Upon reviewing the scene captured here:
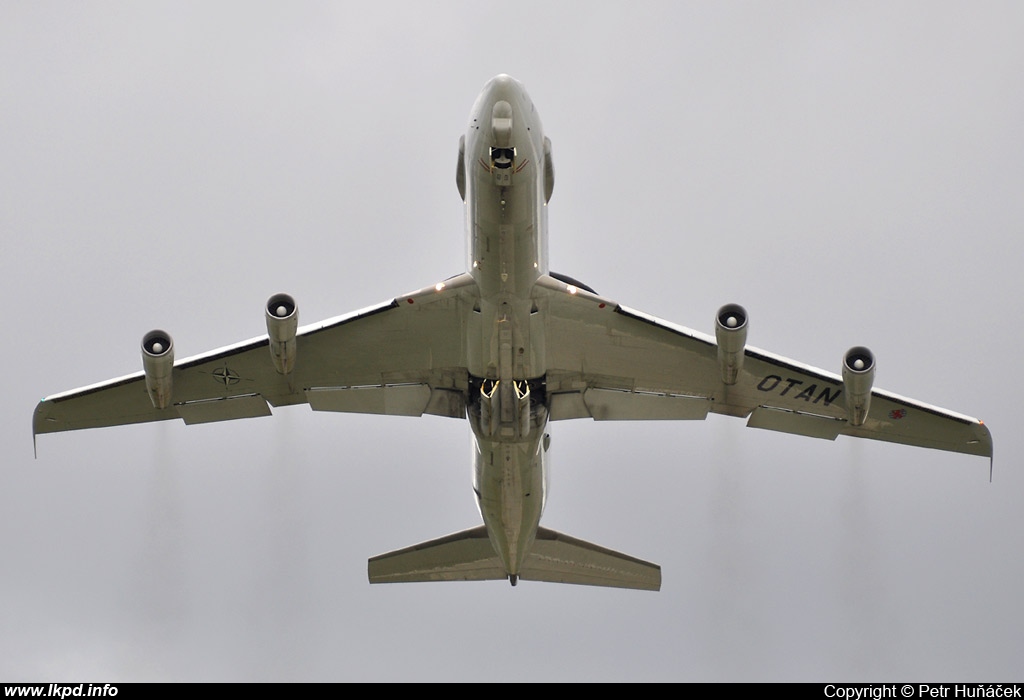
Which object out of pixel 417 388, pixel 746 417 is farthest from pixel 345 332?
pixel 746 417

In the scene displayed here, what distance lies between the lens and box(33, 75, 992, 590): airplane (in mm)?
28281

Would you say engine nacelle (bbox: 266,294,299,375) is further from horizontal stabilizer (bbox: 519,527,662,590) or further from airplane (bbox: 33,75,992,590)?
horizontal stabilizer (bbox: 519,527,662,590)

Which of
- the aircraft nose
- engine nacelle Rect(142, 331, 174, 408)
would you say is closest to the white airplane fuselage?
the aircraft nose

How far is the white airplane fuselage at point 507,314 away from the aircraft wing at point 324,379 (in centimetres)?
132

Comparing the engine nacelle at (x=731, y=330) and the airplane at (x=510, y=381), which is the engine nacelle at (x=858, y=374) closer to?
the airplane at (x=510, y=381)

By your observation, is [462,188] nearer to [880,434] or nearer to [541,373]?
[541,373]

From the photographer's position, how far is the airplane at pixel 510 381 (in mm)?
28281

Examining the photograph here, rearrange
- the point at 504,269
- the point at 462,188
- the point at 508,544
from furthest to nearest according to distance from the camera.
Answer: the point at 508,544 < the point at 462,188 < the point at 504,269

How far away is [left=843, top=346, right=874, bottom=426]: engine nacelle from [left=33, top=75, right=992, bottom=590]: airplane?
0.10ft

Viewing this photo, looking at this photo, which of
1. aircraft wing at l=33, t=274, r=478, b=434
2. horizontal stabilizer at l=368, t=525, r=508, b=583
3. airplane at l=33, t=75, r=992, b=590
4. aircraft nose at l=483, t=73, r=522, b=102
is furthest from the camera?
horizontal stabilizer at l=368, t=525, r=508, b=583

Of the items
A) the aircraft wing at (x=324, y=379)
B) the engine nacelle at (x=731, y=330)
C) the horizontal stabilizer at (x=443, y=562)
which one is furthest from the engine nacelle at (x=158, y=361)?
the engine nacelle at (x=731, y=330)

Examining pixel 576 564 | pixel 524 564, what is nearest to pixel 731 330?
pixel 576 564
